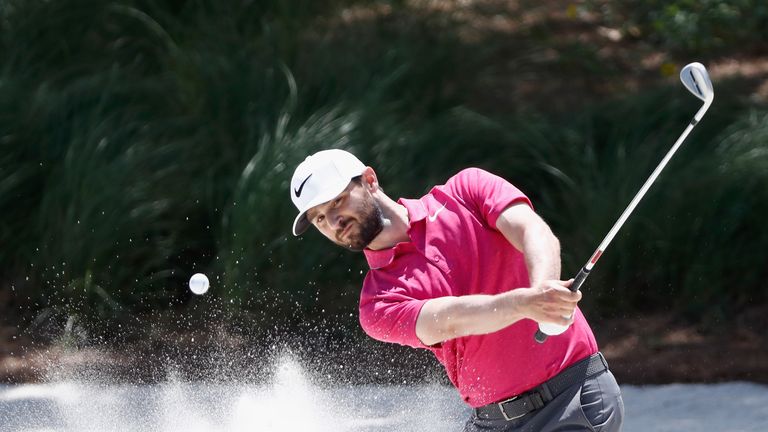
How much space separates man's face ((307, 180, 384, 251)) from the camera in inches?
127

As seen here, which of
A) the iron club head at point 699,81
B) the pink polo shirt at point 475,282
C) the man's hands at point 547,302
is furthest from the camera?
the iron club head at point 699,81

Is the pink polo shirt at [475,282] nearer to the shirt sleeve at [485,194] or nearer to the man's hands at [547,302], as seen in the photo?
the shirt sleeve at [485,194]

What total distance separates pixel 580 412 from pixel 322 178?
3.10 ft

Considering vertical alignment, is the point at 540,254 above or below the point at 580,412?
above

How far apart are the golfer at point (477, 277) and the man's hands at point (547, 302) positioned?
0.79 ft

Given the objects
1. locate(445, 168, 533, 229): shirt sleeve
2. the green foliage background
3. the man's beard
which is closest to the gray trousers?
locate(445, 168, 533, 229): shirt sleeve

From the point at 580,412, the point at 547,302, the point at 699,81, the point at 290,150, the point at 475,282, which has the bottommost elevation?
the point at 290,150

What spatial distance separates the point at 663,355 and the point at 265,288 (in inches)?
86.7

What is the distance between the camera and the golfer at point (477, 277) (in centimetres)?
314

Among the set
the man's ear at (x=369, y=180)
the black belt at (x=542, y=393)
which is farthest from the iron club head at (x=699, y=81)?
the man's ear at (x=369, y=180)

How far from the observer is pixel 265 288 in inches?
261

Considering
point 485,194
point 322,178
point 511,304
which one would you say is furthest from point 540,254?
point 322,178

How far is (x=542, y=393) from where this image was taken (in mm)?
3178

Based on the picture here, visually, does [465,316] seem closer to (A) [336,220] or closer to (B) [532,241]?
(B) [532,241]
